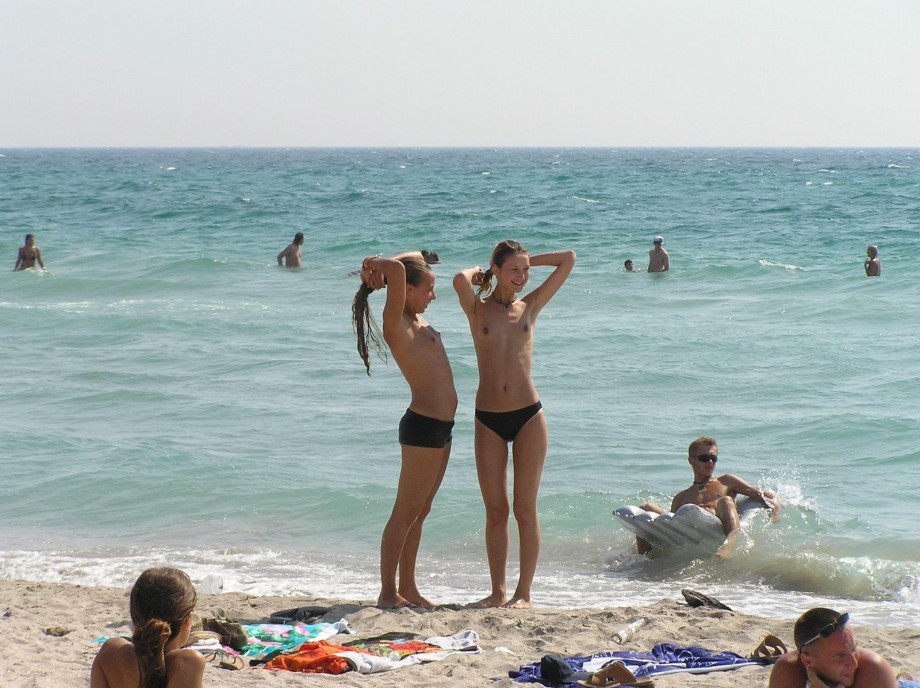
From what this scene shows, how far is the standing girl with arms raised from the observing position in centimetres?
566

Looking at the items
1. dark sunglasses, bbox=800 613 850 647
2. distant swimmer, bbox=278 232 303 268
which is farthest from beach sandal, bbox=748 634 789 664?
distant swimmer, bbox=278 232 303 268

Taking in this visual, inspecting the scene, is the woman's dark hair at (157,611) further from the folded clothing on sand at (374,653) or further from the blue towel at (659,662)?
the blue towel at (659,662)

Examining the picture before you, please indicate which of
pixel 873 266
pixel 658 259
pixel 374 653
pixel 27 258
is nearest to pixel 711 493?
pixel 374 653

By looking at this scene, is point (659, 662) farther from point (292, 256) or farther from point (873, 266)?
point (292, 256)

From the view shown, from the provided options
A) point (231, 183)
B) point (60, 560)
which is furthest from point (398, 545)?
point (231, 183)

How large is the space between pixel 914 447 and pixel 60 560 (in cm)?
700

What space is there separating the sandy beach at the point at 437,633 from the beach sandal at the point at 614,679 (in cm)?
14

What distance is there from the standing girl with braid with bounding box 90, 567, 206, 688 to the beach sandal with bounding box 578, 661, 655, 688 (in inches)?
74.4

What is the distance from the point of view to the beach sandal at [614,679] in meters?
4.49

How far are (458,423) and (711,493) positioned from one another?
376 centimetres

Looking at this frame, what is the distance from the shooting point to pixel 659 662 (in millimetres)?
4895

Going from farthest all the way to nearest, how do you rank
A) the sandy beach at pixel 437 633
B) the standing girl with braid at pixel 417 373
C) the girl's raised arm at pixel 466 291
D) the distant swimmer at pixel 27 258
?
the distant swimmer at pixel 27 258
the girl's raised arm at pixel 466 291
the standing girl with braid at pixel 417 373
the sandy beach at pixel 437 633

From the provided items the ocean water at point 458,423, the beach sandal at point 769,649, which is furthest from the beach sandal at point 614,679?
the ocean water at point 458,423

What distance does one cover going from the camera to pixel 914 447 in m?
9.66
